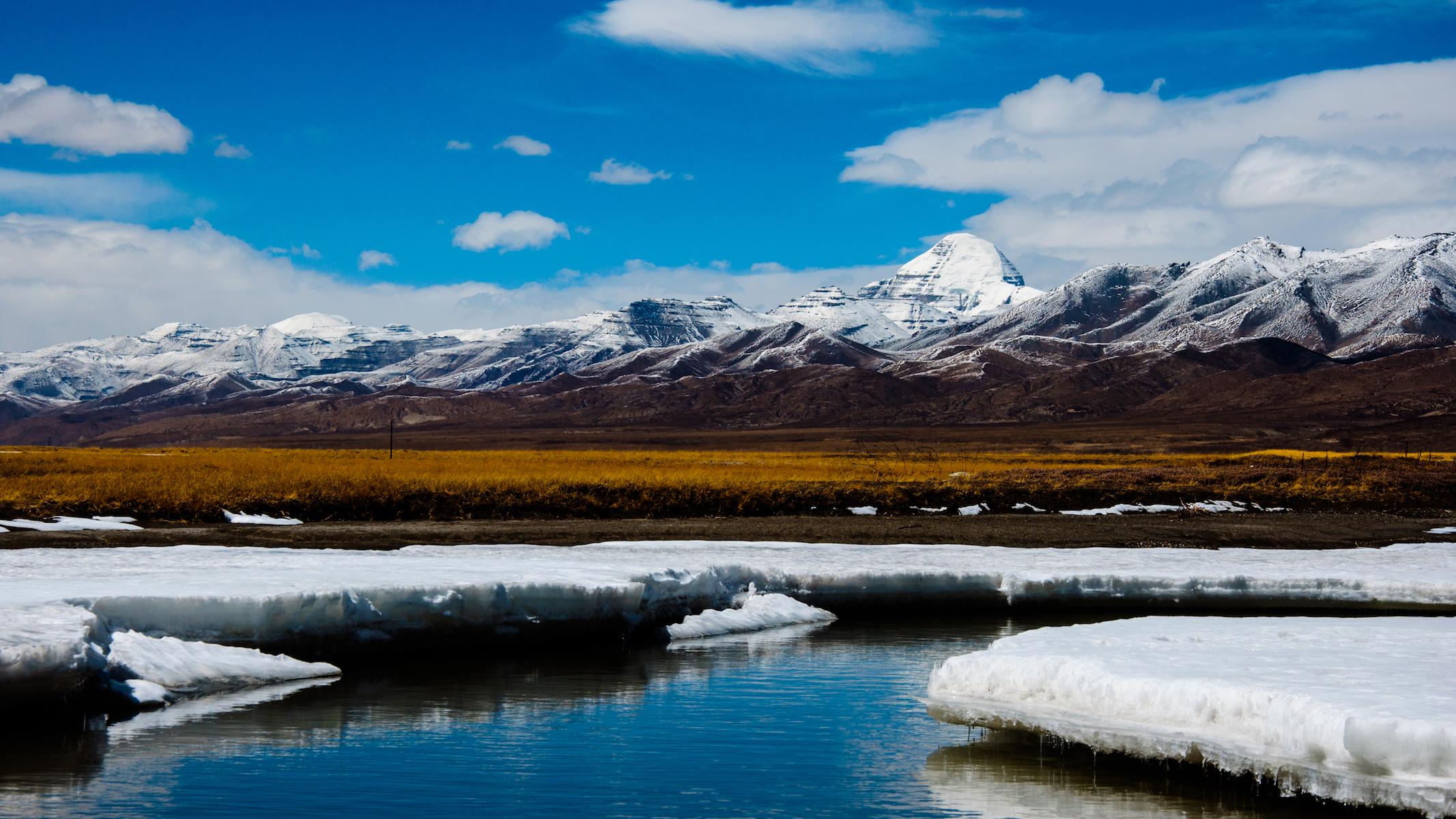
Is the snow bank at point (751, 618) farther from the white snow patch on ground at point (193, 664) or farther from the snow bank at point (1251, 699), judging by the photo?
the snow bank at point (1251, 699)

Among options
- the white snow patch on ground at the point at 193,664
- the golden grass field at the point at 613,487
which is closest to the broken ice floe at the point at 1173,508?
the golden grass field at the point at 613,487

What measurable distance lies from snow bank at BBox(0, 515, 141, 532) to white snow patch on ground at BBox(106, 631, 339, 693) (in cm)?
1895

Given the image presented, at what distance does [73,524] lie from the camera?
116 feet

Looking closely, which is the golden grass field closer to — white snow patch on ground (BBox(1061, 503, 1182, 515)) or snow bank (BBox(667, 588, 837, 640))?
white snow patch on ground (BBox(1061, 503, 1182, 515))

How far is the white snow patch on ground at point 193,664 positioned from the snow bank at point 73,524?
1895 centimetres

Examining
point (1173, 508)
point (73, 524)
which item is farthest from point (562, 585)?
point (1173, 508)

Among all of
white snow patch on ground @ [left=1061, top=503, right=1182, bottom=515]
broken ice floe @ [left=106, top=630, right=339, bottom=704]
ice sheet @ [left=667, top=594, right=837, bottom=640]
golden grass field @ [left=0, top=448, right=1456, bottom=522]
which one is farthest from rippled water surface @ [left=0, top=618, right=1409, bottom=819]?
white snow patch on ground @ [left=1061, top=503, right=1182, bottom=515]

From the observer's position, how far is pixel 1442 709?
37.7 feet

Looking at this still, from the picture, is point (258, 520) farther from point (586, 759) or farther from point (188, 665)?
point (586, 759)

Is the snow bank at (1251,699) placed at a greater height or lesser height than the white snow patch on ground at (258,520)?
lesser

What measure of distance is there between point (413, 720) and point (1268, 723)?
9.52 metres

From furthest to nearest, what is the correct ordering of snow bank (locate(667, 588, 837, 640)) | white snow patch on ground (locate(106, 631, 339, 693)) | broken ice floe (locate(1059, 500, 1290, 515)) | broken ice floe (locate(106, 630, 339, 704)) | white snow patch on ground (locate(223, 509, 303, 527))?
broken ice floe (locate(1059, 500, 1290, 515)) → white snow patch on ground (locate(223, 509, 303, 527)) → snow bank (locate(667, 588, 837, 640)) → white snow patch on ground (locate(106, 631, 339, 693)) → broken ice floe (locate(106, 630, 339, 704))

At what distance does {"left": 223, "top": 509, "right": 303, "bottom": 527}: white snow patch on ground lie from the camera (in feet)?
125

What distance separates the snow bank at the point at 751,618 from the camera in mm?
22750
